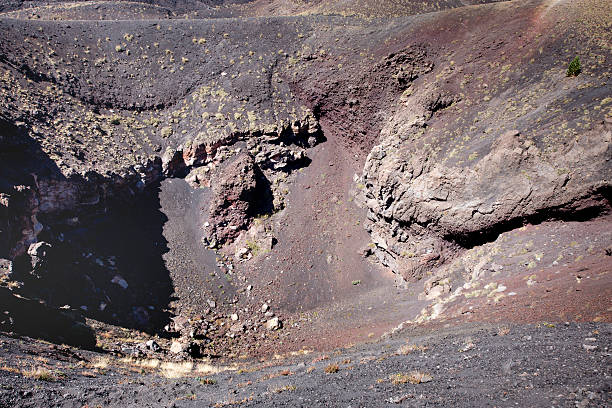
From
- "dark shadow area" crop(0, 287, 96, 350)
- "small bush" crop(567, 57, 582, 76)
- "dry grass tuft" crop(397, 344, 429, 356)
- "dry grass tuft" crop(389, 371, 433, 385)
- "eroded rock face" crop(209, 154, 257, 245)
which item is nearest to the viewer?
"dry grass tuft" crop(389, 371, 433, 385)

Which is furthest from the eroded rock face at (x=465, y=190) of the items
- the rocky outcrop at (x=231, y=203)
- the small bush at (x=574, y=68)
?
the rocky outcrop at (x=231, y=203)

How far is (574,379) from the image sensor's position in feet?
25.5

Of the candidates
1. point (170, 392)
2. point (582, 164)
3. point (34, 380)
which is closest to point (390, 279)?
point (582, 164)

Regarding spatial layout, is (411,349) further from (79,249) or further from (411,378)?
(79,249)

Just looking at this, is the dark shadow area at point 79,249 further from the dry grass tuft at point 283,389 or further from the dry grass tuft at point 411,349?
the dry grass tuft at point 411,349

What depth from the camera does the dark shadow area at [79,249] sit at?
21594mm

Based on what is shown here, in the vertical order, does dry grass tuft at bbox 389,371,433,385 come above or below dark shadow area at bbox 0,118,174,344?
below

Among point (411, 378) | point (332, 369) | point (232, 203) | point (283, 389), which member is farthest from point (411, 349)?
point (232, 203)

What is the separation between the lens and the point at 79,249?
25719 mm

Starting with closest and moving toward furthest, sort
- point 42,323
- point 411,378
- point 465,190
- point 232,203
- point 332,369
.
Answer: point 411,378
point 332,369
point 42,323
point 465,190
point 232,203

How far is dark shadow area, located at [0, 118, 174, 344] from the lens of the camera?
21.6m

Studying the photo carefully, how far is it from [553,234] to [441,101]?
12.6 metres

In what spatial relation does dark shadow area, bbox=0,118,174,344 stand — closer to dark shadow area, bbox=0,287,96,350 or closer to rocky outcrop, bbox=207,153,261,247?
dark shadow area, bbox=0,287,96,350

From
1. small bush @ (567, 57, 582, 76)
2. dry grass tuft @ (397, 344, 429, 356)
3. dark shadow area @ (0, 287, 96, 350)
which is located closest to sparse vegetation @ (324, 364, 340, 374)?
dry grass tuft @ (397, 344, 429, 356)
